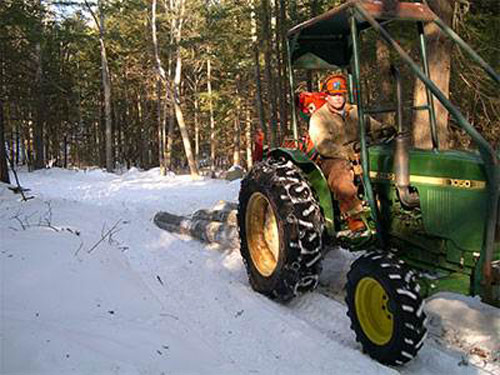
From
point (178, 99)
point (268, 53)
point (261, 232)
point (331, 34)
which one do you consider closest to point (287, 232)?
point (261, 232)

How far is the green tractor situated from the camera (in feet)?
10.7

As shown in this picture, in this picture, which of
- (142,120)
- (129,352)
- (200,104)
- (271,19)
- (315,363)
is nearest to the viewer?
(129,352)

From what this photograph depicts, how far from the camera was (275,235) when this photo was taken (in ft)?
17.3

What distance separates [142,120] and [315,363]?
118 ft

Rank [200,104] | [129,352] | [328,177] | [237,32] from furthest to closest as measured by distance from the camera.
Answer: [200,104] < [237,32] < [328,177] < [129,352]

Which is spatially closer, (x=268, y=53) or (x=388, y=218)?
(x=388, y=218)

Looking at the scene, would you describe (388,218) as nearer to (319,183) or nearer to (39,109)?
(319,183)

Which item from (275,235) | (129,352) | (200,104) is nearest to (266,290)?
(275,235)

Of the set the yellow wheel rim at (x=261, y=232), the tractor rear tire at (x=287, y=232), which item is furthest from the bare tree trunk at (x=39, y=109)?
the tractor rear tire at (x=287, y=232)

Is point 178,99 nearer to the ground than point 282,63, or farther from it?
nearer to the ground

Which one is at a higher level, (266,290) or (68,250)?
(68,250)

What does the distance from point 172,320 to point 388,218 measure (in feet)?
6.52

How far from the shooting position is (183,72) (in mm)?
31062

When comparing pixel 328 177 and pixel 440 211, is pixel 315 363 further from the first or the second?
pixel 328 177
